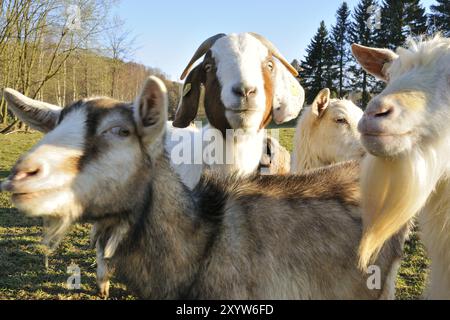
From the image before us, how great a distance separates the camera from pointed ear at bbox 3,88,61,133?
103 inches

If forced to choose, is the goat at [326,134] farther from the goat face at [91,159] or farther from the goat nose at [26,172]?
the goat nose at [26,172]

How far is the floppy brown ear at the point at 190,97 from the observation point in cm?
409

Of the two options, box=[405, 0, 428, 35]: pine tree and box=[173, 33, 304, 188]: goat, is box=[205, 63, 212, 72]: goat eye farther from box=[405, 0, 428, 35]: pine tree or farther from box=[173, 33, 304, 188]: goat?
box=[405, 0, 428, 35]: pine tree

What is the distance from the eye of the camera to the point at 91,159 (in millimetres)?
2199

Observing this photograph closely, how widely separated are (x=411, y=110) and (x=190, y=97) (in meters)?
2.56

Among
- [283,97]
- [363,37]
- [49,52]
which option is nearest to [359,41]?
[363,37]

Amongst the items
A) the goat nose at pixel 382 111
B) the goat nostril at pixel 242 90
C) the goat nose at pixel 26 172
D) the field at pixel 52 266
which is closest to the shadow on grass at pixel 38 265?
the field at pixel 52 266

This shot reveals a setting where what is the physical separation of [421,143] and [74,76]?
25.2 m

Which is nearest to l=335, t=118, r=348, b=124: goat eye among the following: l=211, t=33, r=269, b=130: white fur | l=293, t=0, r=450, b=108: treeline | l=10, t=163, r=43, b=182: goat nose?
l=211, t=33, r=269, b=130: white fur

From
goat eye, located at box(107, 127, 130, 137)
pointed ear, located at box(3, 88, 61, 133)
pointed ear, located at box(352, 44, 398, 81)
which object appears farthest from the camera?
pointed ear, located at box(352, 44, 398, 81)

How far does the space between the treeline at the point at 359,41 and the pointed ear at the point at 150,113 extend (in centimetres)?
3396

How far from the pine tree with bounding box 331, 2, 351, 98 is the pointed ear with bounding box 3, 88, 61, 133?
38137mm

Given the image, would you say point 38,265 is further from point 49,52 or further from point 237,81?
point 49,52

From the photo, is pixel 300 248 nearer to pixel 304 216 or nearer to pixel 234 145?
pixel 304 216
